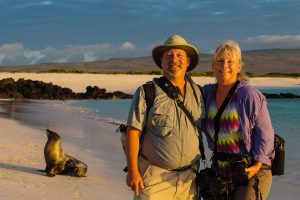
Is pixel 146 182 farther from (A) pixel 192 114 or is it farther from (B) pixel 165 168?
(A) pixel 192 114

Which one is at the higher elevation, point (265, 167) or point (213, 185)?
point (265, 167)

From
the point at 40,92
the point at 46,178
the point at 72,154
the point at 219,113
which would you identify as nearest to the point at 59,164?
the point at 46,178

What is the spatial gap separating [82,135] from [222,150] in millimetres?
9840

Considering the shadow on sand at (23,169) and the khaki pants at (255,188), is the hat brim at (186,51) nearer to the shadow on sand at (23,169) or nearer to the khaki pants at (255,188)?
the khaki pants at (255,188)

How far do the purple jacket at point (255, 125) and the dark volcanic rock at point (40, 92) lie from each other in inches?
1178

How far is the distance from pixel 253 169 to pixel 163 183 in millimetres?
669

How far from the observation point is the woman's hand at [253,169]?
3679 millimetres

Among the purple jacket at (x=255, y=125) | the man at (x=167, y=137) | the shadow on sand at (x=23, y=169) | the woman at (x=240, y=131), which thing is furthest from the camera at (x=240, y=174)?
the shadow on sand at (x=23, y=169)

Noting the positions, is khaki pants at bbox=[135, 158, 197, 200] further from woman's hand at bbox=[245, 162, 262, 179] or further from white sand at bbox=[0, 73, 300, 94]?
white sand at bbox=[0, 73, 300, 94]

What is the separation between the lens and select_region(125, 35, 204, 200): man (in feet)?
12.4

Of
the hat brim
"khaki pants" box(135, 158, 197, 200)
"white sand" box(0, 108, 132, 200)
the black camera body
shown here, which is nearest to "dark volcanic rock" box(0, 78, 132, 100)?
"white sand" box(0, 108, 132, 200)

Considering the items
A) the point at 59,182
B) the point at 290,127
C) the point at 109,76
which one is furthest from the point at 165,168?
the point at 109,76

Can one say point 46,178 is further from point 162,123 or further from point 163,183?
point 162,123

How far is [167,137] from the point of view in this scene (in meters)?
3.81
